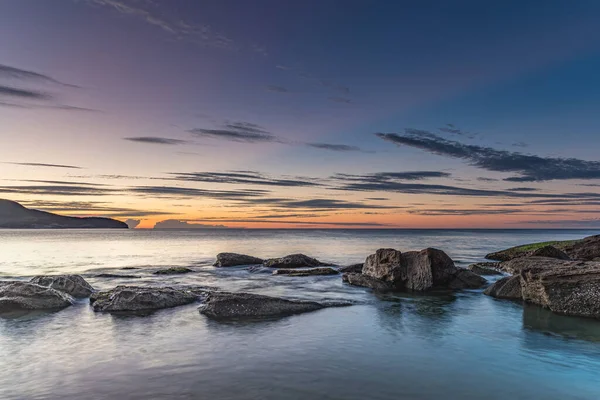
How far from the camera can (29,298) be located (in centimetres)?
2017

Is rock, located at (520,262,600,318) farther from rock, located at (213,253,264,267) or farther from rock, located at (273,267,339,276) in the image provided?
rock, located at (213,253,264,267)

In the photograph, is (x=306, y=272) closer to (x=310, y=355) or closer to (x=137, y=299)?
(x=137, y=299)

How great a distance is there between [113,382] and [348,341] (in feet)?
26.7

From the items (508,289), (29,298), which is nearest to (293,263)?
(508,289)

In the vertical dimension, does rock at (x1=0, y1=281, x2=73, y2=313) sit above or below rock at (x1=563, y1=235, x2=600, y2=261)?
below

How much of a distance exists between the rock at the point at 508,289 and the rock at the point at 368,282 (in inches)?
243

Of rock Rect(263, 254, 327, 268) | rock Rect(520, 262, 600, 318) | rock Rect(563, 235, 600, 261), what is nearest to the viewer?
rock Rect(520, 262, 600, 318)

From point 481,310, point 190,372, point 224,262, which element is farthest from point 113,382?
point 224,262

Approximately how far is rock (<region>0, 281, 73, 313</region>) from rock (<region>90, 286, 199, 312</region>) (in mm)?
1525

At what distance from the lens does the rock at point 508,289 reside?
23.7 metres

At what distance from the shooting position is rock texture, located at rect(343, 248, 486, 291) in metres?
27.3

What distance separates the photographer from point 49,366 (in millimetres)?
12617

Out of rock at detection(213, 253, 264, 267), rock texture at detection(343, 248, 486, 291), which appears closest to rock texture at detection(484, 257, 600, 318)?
rock texture at detection(343, 248, 486, 291)

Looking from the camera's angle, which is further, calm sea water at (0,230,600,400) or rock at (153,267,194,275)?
rock at (153,267,194,275)
